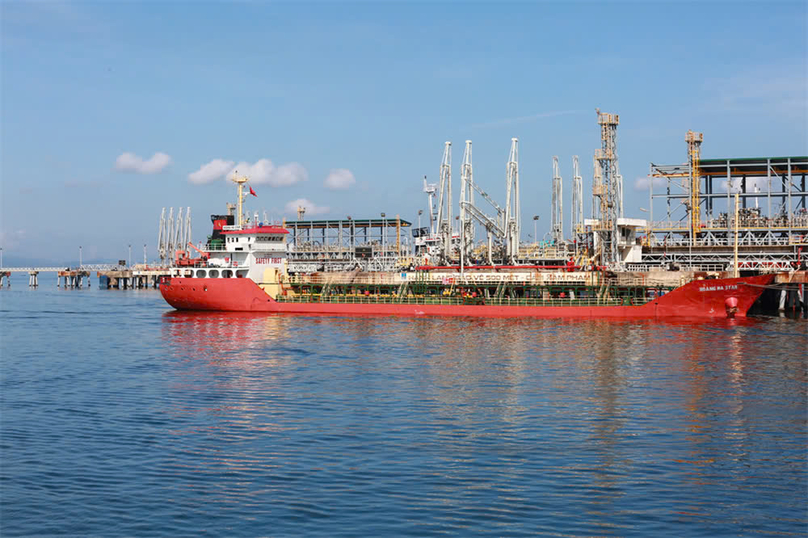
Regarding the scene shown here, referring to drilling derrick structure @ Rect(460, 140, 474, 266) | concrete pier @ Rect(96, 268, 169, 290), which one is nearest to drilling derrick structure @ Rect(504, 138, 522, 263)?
drilling derrick structure @ Rect(460, 140, 474, 266)

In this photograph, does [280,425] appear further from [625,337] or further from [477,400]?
[625,337]

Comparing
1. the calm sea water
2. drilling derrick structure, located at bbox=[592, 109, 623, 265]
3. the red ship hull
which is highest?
drilling derrick structure, located at bbox=[592, 109, 623, 265]

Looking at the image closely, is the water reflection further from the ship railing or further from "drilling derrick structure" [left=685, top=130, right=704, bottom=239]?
"drilling derrick structure" [left=685, top=130, right=704, bottom=239]

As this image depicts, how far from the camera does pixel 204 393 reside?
31812 mm

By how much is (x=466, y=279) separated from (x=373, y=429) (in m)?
48.0

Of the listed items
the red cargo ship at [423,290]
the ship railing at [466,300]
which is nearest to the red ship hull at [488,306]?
the red cargo ship at [423,290]

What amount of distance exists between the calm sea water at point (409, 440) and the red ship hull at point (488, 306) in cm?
1598

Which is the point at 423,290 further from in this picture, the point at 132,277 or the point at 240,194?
the point at 132,277

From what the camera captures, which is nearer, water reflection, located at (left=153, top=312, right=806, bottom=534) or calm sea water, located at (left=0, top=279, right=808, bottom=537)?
calm sea water, located at (left=0, top=279, right=808, bottom=537)

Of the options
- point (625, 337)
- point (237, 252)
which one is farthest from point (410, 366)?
point (237, 252)

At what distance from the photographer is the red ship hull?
61.6 m

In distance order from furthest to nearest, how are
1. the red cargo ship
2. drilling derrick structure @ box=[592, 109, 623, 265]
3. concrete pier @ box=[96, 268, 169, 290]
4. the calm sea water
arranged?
concrete pier @ box=[96, 268, 169, 290] < drilling derrick structure @ box=[592, 109, 623, 265] < the red cargo ship < the calm sea water

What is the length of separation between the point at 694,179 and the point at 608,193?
48.1 ft

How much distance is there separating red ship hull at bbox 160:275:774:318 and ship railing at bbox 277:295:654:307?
0.93 meters
